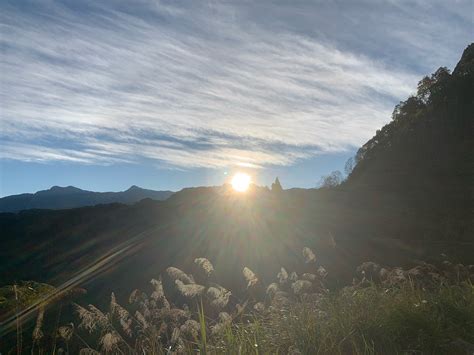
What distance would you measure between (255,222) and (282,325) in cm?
3767

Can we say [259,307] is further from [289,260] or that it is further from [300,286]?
[289,260]

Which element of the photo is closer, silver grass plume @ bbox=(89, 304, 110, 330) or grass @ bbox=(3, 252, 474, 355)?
silver grass plume @ bbox=(89, 304, 110, 330)

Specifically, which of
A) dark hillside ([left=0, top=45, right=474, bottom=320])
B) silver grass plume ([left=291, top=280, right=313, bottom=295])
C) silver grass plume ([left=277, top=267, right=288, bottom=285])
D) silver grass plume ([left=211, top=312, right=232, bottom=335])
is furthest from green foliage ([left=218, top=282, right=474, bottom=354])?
dark hillside ([left=0, top=45, right=474, bottom=320])

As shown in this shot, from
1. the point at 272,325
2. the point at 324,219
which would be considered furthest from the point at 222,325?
the point at 324,219

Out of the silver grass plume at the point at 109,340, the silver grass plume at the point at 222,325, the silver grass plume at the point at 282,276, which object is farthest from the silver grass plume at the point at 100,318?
the silver grass plume at the point at 282,276

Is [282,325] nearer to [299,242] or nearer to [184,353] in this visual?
[184,353]

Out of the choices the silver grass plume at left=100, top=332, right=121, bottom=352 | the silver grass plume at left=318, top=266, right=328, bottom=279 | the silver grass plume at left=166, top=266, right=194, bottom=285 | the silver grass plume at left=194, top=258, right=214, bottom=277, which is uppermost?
the silver grass plume at left=194, top=258, right=214, bottom=277

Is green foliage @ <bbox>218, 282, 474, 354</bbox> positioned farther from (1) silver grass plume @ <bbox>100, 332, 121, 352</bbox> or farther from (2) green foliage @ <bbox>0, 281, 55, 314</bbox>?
(2) green foliage @ <bbox>0, 281, 55, 314</bbox>

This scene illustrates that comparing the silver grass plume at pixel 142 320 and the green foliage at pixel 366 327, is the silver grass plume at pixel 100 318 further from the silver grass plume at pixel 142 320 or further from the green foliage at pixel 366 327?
the green foliage at pixel 366 327

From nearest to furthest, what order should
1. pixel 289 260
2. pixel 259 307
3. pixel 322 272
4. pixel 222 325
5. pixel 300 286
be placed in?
pixel 222 325 → pixel 259 307 → pixel 300 286 → pixel 322 272 → pixel 289 260

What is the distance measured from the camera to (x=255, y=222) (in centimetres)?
4309

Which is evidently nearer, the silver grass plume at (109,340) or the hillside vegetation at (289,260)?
the silver grass plume at (109,340)

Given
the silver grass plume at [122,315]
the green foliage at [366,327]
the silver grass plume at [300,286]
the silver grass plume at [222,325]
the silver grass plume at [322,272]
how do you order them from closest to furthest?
the silver grass plume at [122,315]
the silver grass plume at [222,325]
the green foliage at [366,327]
the silver grass plume at [300,286]
the silver grass plume at [322,272]

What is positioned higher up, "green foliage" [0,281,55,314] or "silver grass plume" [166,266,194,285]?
"silver grass plume" [166,266,194,285]
